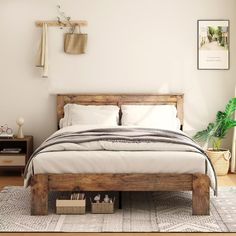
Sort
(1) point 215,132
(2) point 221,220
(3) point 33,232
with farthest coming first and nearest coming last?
(1) point 215,132
(2) point 221,220
(3) point 33,232

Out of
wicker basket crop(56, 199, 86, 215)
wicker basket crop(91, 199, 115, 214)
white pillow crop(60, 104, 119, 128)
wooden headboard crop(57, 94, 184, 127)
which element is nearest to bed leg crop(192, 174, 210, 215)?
wicker basket crop(91, 199, 115, 214)

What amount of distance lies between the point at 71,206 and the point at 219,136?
2828 mm

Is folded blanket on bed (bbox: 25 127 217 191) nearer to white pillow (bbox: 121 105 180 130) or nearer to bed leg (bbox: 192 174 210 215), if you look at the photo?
bed leg (bbox: 192 174 210 215)

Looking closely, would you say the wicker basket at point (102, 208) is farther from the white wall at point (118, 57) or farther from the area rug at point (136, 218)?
the white wall at point (118, 57)

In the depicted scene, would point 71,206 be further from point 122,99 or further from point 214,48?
point 214,48

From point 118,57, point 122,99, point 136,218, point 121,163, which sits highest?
point 118,57

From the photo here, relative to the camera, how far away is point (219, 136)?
689 cm

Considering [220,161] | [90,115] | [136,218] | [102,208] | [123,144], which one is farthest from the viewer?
[220,161]

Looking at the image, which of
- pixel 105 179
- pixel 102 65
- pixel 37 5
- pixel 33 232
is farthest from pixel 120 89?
pixel 33 232

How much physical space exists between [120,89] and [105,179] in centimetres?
253

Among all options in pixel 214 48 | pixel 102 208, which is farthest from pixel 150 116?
pixel 102 208

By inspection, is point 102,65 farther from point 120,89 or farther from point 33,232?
point 33,232

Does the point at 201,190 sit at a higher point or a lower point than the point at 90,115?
lower

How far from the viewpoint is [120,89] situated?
7.03 m
